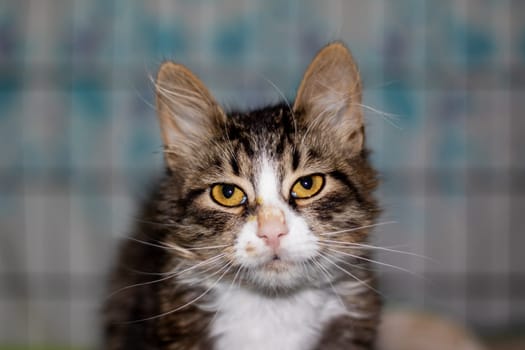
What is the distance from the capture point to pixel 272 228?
4.94ft

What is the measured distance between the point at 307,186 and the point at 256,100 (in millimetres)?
1850

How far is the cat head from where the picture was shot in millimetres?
1571

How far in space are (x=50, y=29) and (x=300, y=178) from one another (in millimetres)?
2299

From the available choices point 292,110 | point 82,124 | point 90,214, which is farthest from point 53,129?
point 292,110

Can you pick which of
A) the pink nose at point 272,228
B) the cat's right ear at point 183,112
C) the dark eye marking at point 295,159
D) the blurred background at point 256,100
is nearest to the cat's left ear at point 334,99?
the dark eye marking at point 295,159

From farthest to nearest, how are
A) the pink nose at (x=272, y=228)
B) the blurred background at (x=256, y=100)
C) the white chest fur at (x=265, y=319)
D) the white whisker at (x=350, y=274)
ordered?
the blurred background at (x=256, y=100), the white chest fur at (x=265, y=319), the white whisker at (x=350, y=274), the pink nose at (x=272, y=228)

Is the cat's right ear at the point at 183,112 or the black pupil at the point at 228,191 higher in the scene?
the cat's right ear at the point at 183,112

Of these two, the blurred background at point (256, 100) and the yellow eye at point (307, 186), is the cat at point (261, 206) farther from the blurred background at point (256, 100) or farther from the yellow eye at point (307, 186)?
the blurred background at point (256, 100)

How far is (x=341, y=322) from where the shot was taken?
1791 millimetres

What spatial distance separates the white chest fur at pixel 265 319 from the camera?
1756 millimetres

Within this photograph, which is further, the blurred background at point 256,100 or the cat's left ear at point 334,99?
the blurred background at point 256,100

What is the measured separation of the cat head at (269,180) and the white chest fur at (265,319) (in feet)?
0.20

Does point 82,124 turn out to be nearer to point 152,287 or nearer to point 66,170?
point 66,170

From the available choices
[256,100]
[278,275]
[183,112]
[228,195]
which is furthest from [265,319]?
[256,100]
